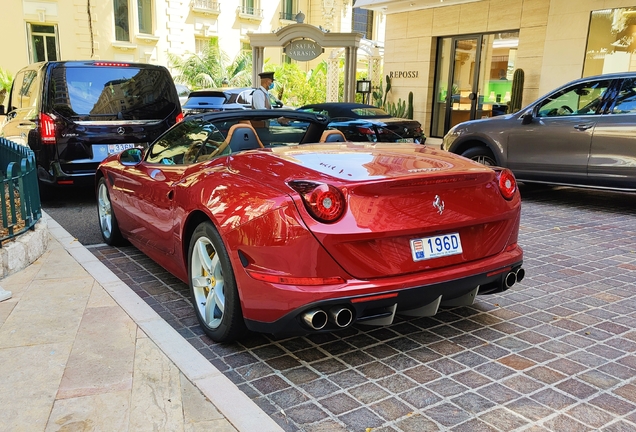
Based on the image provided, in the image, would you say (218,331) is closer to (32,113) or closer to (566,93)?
(32,113)

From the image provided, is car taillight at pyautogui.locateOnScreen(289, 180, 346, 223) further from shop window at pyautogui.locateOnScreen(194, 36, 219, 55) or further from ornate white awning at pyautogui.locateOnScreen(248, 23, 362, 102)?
shop window at pyautogui.locateOnScreen(194, 36, 219, 55)

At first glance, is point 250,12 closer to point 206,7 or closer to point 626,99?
point 206,7

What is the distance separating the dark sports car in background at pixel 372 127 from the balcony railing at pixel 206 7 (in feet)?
77.5

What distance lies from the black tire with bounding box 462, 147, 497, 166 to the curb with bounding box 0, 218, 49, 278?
6.35 meters

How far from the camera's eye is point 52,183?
7.36m

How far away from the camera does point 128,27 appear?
1101 inches

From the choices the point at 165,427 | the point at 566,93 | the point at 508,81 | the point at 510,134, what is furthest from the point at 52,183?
the point at 508,81

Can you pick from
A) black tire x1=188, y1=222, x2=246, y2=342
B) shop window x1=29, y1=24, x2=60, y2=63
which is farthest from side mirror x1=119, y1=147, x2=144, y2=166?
shop window x1=29, y1=24, x2=60, y2=63

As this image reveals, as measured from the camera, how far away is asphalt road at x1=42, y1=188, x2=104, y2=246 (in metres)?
6.21

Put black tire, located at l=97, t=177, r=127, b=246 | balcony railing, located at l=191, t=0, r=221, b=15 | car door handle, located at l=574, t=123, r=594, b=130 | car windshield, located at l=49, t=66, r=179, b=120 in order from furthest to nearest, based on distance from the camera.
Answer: balcony railing, located at l=191, t=0, r=221, b=15, car door handle, located at l=574, t=123, r=594, b=130, car windshield, located at l=49, t=66, r=179, b=120, black tire, located at l=97, t=177, r=127, b=246

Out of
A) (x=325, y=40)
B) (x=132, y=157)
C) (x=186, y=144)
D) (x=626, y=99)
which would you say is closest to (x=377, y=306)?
(x=186, y=144)

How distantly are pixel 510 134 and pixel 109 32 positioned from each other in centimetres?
2433

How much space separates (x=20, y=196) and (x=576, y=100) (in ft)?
22.7

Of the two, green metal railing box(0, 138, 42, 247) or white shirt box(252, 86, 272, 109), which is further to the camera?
white shirt box(252, 86, 272, 109)
